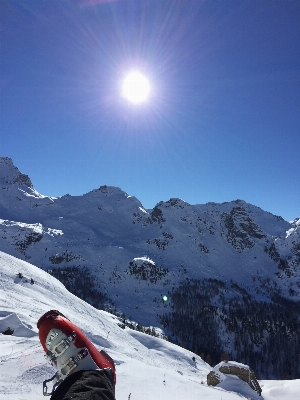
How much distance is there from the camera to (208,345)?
148 meters

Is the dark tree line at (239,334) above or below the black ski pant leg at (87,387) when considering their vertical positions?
below

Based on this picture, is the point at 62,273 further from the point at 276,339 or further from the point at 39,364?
the point at 39,364

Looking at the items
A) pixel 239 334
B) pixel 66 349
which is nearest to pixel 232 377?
pixel 66 349

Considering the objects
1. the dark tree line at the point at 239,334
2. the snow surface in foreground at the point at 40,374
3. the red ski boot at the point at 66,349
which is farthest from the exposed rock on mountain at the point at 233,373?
the dark tree line at the point at 239,334

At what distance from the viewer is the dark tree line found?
461 ft

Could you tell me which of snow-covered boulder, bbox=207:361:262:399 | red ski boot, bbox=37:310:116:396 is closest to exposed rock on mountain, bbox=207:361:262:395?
snow-covered boulder, bbox=207:361:262:399

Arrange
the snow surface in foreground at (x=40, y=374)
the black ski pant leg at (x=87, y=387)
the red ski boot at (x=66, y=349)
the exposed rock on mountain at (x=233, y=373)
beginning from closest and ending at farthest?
the black ski pant leg at (x=87, y=387) < the red ski boot at (x=66, y=349) < the snow surface in foreground at (x=40, y=374) < the exposed rock on mountain at (x=233, y=373)

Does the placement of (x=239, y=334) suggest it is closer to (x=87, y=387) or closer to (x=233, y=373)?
(x=233, y=373)

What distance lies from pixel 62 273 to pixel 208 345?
112685 mm

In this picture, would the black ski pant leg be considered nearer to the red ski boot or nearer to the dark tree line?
the red ski boot

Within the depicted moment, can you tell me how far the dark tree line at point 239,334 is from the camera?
141 m

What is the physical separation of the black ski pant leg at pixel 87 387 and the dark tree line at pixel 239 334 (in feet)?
474

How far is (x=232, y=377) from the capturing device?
1936cm

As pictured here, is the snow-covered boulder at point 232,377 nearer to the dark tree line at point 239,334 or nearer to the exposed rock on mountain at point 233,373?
the exposed rock on mountain at point 233,373
